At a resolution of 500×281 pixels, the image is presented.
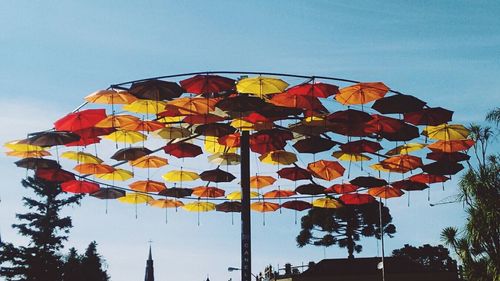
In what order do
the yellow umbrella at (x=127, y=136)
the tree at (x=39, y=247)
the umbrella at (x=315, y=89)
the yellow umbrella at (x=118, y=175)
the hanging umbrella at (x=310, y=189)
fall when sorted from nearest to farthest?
the umbrella at (x=315, y=89)
the yellow umbrella at (x=127, y=136)
the yellow umbrella at (x=118, y=175)
the hanging umbrella at (x=310, y=189)
the tree at (x=39, y=247)

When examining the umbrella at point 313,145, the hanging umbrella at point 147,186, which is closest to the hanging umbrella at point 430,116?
the umbrella at point 313,145

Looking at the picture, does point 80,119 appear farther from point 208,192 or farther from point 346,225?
point 346,225

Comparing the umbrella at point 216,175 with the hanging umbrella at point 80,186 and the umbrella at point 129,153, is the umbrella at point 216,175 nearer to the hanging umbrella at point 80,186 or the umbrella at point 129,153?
the umbrella at point 129,153

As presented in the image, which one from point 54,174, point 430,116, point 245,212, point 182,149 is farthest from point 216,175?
point 430,116

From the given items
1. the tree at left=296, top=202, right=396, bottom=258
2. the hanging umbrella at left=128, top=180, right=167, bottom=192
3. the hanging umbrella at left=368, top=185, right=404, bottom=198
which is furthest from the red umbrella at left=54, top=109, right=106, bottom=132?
the tree at left=296, top=202, right=396, bottom=258

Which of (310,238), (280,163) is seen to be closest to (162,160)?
(280,163)

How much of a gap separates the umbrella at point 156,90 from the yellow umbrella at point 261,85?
1.86 m

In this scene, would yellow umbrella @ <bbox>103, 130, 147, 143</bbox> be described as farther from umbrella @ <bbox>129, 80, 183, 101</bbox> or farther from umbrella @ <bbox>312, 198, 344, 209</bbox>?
umbrella @ <bbox>312, 198, 344, 209</bbox>

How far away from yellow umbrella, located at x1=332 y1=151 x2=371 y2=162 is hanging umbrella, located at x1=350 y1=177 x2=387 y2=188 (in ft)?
3.40

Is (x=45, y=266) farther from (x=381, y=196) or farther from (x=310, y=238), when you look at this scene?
(x=381, y=196)

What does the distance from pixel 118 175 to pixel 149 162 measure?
1.38 meters

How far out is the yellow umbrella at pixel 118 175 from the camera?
2544 cm

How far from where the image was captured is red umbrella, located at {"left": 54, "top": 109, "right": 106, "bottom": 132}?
1908 cm

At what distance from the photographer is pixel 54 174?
23047mm
